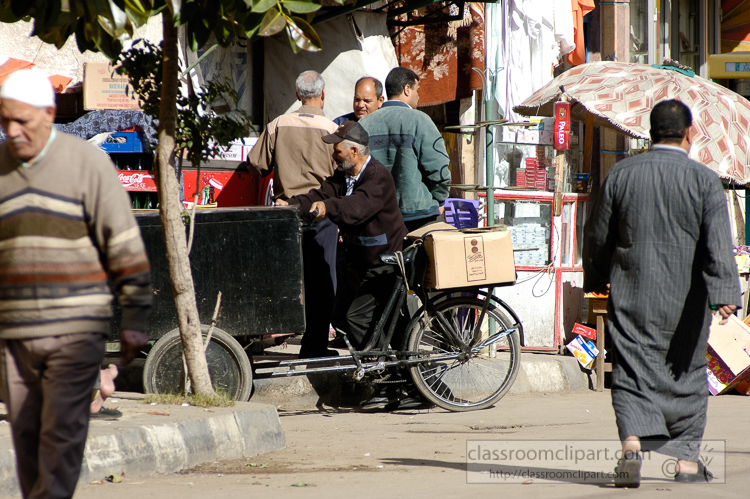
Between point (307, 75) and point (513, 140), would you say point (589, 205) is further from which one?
point (307, 75)

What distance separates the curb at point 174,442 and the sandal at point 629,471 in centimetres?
200

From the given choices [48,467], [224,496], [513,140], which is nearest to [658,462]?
[224,496]

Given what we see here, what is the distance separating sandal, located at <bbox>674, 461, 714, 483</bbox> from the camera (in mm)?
4309

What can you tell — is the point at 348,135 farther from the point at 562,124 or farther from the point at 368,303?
the point at 562,124

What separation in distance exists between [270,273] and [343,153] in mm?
989

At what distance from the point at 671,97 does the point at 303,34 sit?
17.1 ft

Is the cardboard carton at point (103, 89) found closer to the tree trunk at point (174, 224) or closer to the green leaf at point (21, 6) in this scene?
the tree trunk at point (174, 224)

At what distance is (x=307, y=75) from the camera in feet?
23.9

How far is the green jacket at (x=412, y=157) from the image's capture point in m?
6.97

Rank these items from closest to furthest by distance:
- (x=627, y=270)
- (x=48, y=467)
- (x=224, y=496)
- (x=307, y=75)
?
(x=48, y=467) < (x=224, y=496) < (x=627, y=270) < (x=307, y=75)

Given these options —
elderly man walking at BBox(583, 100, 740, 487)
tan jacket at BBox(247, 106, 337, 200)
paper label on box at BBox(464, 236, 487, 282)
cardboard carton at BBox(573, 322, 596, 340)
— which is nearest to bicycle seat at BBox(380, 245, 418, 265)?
paper label on box at BBox(464, 236, 487, 282)

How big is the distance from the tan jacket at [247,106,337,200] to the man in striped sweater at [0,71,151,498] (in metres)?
3.93

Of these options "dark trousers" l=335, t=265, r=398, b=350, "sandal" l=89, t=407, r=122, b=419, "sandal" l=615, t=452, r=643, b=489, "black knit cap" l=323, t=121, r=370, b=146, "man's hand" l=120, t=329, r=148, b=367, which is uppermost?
"black knit cap" l=323, t=121, r=370, b=146

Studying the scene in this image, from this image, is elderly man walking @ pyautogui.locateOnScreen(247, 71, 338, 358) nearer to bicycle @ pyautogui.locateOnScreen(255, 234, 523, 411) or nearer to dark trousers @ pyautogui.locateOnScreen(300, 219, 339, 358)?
dark trousers @ pyautogui.locateOnScreen(300, 219, 339, 358)
